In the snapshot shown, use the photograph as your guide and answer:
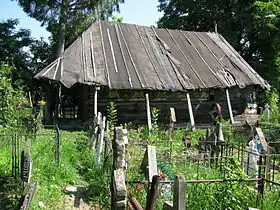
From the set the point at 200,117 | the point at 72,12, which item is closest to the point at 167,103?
the point at 200,117

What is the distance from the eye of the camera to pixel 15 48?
21.4 metres

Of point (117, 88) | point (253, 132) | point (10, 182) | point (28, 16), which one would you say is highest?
point (28, 16)

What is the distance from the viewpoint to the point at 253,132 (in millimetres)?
7598

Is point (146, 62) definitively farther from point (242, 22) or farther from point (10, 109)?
point (242, 22)

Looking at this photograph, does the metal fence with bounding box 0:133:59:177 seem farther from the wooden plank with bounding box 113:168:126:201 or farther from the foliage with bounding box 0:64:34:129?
the wooden plank with bounding box 113:168:126:201

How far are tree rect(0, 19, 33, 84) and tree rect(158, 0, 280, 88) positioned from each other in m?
11.8

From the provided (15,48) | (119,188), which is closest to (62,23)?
(15,48)

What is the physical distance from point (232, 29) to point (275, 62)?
4.38 m

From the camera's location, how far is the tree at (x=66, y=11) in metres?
18.9

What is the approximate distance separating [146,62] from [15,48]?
1056 cm

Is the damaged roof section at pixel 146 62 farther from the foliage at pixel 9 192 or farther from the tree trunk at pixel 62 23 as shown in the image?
the foliage at pixel 9 192

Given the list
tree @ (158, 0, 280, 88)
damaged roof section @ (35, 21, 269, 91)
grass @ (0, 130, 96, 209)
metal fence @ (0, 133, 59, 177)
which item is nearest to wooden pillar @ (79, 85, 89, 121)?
damaged roof section @ (35, 21, 269, 91)

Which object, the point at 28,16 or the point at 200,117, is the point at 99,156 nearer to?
the point at 200,117

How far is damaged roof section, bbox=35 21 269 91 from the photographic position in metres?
13.4
